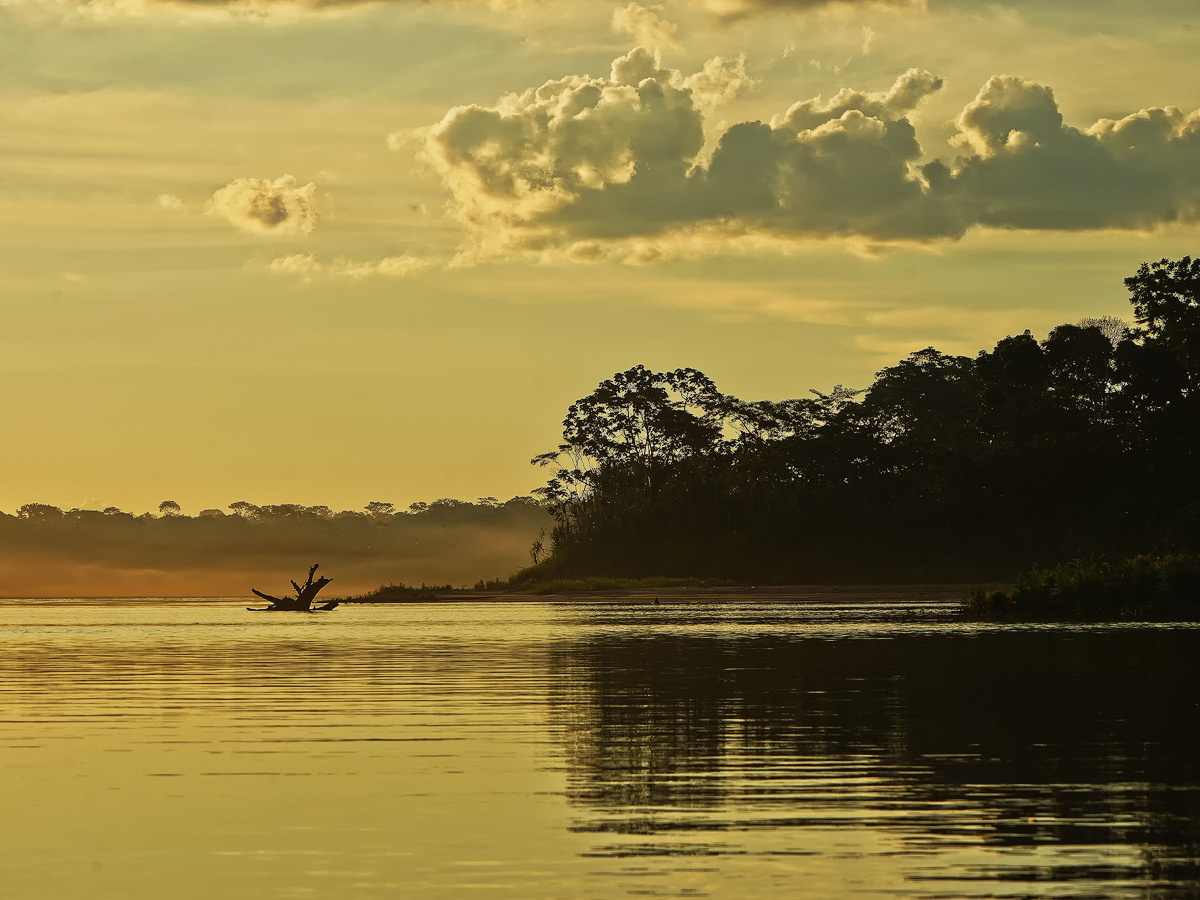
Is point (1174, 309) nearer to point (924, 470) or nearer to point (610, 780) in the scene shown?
point (924, 470)

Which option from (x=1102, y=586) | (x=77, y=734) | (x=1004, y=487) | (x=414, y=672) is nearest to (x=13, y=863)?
(x=77, y=734)

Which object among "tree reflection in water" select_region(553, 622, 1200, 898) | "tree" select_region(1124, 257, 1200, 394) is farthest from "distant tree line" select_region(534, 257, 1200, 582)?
"tree reflection in water" select_region(553, 622, 1200, 898)

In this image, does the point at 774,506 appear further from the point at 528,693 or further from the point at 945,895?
the point at 945,895

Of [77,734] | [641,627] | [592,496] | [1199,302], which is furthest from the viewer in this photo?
[592,496]

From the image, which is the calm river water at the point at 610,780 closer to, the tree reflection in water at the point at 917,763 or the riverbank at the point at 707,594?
the tree reflection in water at the point at 917,763

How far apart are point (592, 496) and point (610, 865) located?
5000 inches

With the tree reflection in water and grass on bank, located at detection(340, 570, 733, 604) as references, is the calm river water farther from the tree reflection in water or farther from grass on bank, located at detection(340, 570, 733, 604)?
grass on bank, located at detection(340, 570, 733, 604)

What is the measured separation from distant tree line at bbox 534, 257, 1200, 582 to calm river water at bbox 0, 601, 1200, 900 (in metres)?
64.2

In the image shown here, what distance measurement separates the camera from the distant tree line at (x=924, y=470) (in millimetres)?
107125

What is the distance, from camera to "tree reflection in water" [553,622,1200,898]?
13.6 metres

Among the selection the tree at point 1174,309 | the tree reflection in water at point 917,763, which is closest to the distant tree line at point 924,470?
the tree at point 1174,309

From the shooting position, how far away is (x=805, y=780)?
17.6m

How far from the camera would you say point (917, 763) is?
1895 centimetres

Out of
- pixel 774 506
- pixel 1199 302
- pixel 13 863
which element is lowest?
pixel 13 863
